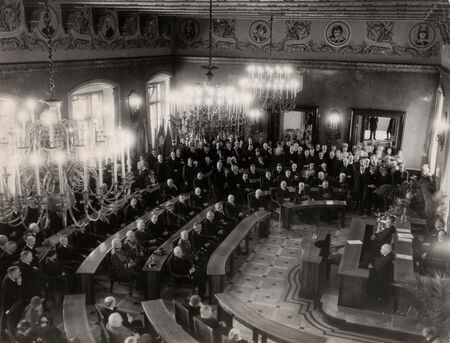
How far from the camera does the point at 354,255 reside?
10328 mm

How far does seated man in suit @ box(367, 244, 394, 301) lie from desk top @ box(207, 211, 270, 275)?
2.99 meters

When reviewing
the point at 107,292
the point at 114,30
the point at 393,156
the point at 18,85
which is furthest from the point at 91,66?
the point at 393,156

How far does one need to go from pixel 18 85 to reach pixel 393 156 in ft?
40.9

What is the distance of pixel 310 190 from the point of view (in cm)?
1504

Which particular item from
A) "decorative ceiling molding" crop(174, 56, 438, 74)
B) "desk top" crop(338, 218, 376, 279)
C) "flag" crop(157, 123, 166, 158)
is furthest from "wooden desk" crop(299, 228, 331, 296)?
"decorative ceiling molding" crop(174, 56, 438, 74)

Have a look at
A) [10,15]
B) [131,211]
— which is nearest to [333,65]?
[131,211]

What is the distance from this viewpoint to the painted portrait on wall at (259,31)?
18359mm

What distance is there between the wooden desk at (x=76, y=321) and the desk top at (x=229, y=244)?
266 cm

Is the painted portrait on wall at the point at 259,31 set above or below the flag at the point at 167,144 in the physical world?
above

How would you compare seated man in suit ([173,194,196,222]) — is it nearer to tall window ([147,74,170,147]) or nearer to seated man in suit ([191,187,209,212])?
seated man in suit ([191,187,209,212])

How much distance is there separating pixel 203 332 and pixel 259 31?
44.6ft

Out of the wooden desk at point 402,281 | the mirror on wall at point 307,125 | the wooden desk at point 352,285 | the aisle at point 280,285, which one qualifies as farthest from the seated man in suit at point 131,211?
the mirror on wall at point 307,125

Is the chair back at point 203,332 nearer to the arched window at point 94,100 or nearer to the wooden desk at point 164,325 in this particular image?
the wooden desk at point 164,325

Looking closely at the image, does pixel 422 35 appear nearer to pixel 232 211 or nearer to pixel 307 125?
pixel 307 125
